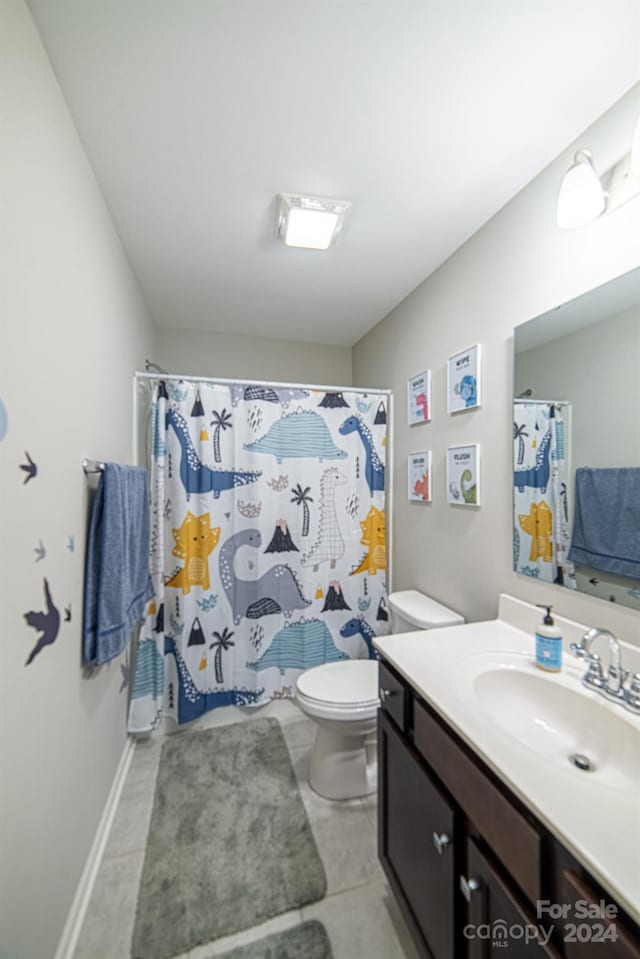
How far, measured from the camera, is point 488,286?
1481 mm

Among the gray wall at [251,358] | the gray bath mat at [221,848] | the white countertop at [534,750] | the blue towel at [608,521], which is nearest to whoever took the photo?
the white countertop at [534,750]

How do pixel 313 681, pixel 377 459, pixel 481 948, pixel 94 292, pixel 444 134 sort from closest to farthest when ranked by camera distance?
pixel 481 948 → pixel 444 134 → pixel 94 292 → pixel 313 681 → pixel 377 459

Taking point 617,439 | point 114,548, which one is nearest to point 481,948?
point 617,439

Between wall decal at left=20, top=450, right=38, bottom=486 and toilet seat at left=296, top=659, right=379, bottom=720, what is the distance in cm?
132

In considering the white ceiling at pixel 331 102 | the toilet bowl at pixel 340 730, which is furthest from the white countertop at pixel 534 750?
the white ceiling at pixel 331 102

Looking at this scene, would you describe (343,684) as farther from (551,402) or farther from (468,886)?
(551,402)

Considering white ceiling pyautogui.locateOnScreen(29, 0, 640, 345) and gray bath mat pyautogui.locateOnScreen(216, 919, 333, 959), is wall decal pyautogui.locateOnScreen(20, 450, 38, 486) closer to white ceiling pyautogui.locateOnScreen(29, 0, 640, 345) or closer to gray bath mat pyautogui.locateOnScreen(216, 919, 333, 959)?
white ceiling pyautogui.locateOnScreen(29, 0, 640, 345)

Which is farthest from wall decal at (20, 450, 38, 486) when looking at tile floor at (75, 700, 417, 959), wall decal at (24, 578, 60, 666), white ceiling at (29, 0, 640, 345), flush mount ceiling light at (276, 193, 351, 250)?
tile floor at (75, 700, 417, 959)

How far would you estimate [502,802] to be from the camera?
678mm

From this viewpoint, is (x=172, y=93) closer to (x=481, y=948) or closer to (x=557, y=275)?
(x=557, y=275)

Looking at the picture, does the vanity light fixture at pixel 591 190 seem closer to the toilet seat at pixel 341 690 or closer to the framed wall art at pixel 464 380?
the framed wall art at pixel 464 380

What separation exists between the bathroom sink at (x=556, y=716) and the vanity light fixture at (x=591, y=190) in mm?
1271

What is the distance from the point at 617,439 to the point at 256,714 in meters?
2.16

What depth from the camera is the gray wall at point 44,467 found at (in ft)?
2.49
